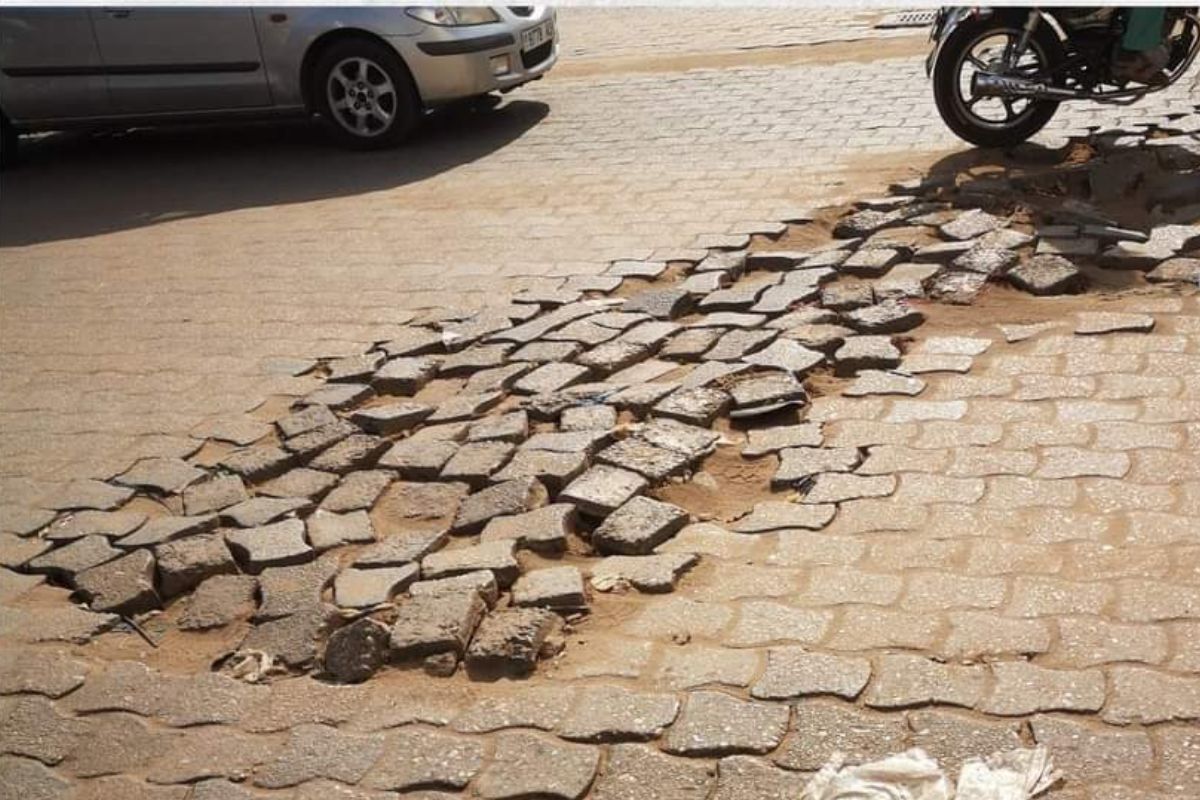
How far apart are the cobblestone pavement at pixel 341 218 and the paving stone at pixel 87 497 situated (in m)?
0.13

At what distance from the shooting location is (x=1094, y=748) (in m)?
3.18

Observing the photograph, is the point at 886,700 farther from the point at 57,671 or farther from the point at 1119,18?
the point at 1119,18

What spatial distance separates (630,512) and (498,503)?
19.1 inches

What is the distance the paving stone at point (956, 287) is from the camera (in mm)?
6131

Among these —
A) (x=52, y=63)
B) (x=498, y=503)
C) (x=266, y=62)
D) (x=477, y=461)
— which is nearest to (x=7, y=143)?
(x=52, y=63)

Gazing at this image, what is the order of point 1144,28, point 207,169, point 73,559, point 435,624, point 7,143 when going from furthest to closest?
point 7,143, point 207,169, point 1144,28, point 73,559, point 435,624

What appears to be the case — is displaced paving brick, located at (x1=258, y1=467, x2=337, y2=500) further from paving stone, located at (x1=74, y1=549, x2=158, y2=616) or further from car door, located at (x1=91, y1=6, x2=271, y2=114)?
car door, located at (x1=91, y1=6, x2=271, y2=114)

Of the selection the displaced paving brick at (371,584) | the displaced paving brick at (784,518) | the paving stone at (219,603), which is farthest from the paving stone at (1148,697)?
the paving stone at (219,603)

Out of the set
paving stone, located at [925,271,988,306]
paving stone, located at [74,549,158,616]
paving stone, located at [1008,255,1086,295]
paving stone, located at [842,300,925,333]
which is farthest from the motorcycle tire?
paving stone, located at [74,549,158,616]

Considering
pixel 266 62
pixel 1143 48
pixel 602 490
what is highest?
pixel 266 62

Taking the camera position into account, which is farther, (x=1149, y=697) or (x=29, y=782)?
(x=29, y=782)

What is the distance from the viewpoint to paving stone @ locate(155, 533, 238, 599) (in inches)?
179

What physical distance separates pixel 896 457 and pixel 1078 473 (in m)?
0.58

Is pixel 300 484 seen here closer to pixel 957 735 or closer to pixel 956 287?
pixel 957 735
